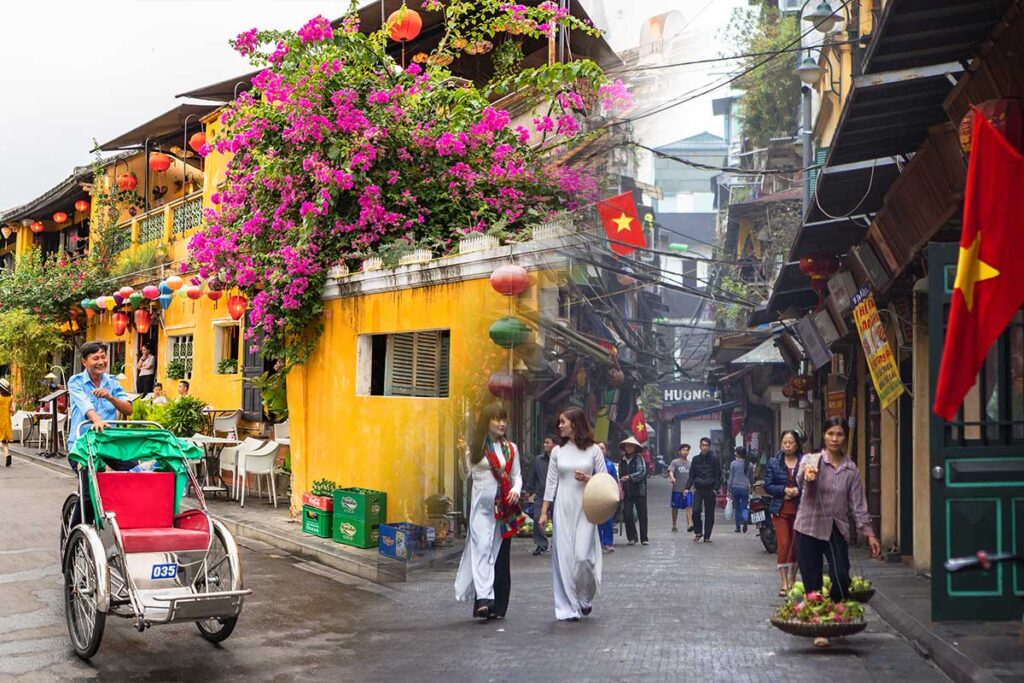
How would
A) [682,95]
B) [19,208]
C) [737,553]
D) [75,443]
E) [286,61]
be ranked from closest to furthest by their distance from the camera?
[75,443]
[682,95]
[286,61]
[737,553]
[19,208]

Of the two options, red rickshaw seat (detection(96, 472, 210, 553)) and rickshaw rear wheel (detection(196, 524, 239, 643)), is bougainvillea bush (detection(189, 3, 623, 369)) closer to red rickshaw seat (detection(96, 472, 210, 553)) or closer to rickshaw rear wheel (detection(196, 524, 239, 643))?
red rickshaw seat (detection(96, 472, 210, 553))

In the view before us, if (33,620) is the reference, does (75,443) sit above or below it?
above

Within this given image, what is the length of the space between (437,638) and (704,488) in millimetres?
8246

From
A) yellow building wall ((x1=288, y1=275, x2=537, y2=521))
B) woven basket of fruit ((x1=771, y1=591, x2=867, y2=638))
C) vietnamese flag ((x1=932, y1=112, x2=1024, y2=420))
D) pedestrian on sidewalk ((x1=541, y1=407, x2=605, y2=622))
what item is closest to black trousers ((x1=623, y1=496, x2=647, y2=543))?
yellow building wall ((x1=288, y1=275, x2=537, y2=521))

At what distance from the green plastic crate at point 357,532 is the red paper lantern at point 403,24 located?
5.84 meters

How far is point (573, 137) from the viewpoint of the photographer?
1309 cm

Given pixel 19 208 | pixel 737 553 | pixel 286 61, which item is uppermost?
pixel 19 208

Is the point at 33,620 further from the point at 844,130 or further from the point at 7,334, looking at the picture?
the point at 7,334

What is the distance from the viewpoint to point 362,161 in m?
12.1

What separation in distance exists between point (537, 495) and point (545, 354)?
2171 millimetres

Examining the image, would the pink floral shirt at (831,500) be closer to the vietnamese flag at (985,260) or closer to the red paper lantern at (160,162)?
the vietnamese flag at (985,260)

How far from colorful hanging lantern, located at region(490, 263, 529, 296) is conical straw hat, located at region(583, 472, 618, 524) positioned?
6.40 feet

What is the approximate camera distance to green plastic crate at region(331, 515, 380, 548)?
11.0 meters

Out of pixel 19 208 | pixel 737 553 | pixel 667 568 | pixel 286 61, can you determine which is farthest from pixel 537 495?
pixel 19 208
